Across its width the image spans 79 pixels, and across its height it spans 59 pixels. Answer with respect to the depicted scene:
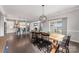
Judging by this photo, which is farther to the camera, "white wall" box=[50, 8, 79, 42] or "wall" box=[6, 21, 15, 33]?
"wall" box=[6, 21, 15, 33]

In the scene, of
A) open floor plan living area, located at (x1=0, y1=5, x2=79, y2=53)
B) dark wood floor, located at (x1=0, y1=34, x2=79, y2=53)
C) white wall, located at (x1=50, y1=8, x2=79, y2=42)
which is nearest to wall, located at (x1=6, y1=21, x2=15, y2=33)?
open floor plan living area, located at (x1=0, y1=5, x2=79, y2=53)

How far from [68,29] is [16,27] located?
1.12m

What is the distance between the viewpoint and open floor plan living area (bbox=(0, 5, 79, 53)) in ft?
6.23

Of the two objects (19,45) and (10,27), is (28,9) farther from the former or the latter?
(19,45)

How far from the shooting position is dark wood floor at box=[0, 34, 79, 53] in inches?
75.4

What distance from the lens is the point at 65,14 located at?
1902 mm

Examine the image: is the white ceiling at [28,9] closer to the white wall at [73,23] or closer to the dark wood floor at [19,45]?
the white wall at [73,23]

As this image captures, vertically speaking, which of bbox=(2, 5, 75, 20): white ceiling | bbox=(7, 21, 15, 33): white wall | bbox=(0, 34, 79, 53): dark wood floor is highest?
bbox=(2, 5, 75, 20): white ceiling

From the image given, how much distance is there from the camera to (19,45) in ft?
6.44

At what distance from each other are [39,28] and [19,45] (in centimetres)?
56

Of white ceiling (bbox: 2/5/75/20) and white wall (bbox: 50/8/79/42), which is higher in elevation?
white ceiling (bbox: 2/5/75/20)

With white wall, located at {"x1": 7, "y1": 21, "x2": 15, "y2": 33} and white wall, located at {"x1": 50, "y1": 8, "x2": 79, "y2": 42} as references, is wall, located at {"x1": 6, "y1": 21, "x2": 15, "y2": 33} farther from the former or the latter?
white wall, located at {"x1": 50, "y1": 8, "x2": 79, "y2": 42}
